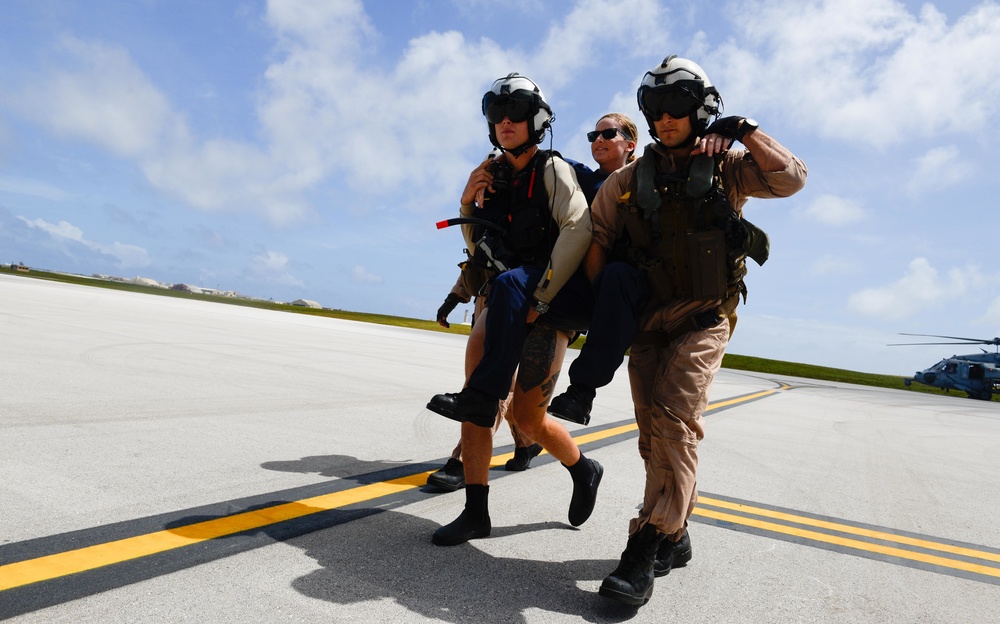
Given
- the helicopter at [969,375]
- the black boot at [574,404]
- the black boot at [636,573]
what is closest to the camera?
the black boot at [636,573]

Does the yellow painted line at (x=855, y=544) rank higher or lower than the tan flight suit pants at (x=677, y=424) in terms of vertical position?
lower

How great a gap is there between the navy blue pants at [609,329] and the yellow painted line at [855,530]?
1.88 m

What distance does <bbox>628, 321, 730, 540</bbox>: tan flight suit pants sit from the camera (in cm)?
249

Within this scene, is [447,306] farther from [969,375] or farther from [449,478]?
[969,375]

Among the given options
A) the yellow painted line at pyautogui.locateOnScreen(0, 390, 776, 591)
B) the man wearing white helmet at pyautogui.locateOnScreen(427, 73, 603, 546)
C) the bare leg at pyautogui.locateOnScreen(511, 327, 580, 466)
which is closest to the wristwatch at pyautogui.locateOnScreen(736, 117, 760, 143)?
the man wearing white helmet at pyautogui.locateOnScreen(427, 73, 603, 546)

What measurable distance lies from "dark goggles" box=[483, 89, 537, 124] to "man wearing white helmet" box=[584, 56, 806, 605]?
56 centimetres

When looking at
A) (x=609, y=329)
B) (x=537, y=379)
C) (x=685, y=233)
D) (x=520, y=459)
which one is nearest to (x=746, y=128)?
(x=685, y=233)

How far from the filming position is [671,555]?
8.86 feet

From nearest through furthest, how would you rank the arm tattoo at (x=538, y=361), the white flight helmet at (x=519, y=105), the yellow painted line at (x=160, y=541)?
the yellow painted line at (x=160, y=541)
the arm tattoo at (x=538, y=361)
the white flight helmet at (x=519, y=105)

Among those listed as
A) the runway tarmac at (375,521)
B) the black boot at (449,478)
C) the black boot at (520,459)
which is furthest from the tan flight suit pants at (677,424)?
the black boot at (520,459)

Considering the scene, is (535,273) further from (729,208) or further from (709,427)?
(709,427)

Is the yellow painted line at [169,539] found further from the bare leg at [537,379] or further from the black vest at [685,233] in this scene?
the black vest at [685,233]

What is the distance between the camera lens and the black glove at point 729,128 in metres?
2.63

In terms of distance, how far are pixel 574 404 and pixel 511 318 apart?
0.44 metres
